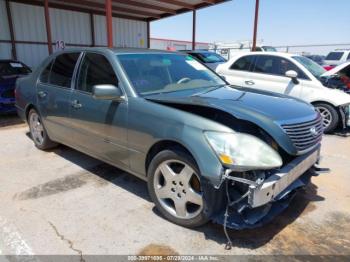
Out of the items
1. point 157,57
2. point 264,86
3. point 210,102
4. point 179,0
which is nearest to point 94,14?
point 179,0

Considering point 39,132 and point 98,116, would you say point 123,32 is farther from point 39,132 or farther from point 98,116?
point 98,116

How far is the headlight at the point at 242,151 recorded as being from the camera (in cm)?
226

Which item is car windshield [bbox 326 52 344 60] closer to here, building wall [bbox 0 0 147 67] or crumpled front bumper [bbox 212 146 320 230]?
building wall [bbox 0 0 147 67]

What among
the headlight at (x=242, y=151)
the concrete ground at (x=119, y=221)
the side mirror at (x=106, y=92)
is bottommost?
the concrete ground at (x=119, y=221)

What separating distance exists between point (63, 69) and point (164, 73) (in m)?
1.60

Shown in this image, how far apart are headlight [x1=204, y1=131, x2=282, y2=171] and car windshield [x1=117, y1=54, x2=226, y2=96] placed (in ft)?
3.71

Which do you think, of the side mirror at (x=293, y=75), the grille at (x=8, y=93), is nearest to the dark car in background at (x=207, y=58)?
the side mirror at (x=293, y=75)

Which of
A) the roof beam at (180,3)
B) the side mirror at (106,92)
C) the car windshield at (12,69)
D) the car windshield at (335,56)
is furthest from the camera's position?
the car windshield at (335,56)

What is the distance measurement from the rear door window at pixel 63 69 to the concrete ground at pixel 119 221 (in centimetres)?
125

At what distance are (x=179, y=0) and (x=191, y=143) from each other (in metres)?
11.3

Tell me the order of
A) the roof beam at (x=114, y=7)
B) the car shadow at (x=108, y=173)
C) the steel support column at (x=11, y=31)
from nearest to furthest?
the car shadow at (x=108, y=173) < the steel support column at (x=11, y=31) < the roof beam at (x=114, y=7)

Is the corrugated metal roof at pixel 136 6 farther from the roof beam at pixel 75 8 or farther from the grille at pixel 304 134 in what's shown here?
the grille at pixel 304 134

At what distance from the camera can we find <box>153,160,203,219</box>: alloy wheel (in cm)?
261

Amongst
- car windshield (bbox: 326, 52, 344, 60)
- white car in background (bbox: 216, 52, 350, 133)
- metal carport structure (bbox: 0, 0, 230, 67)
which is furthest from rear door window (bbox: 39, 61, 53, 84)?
car windshield (bbox: 326, 52, 344, 60)
